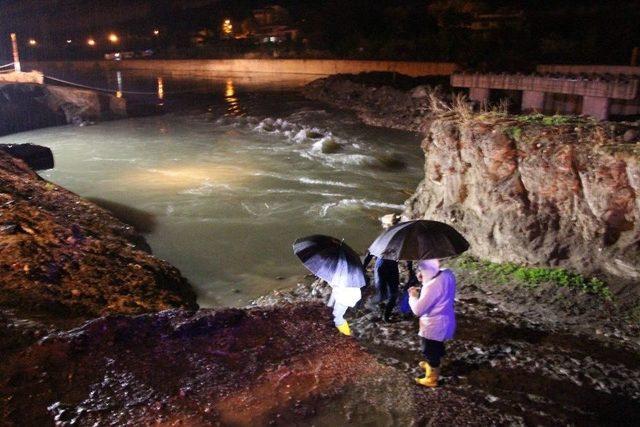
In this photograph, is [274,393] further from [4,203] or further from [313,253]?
[4,203]

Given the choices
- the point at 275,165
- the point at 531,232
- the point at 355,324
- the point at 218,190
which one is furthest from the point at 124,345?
the point at 275,165

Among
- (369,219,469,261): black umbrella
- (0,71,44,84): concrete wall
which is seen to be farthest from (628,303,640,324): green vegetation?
(0,71,44,84): concrete wall

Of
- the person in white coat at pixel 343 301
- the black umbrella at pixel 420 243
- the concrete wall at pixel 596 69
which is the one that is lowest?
the person in white coat at pixel 343 301

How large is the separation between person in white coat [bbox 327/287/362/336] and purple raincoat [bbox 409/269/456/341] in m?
1.12

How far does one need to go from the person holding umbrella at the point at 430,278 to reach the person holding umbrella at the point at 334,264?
34 centimetres

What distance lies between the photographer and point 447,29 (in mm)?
38719

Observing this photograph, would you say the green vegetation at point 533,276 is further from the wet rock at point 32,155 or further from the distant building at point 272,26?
the distant building at point 272,26

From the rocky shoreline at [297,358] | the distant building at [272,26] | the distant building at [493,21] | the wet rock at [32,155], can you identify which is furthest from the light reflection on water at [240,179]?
the distant building at [272,26]

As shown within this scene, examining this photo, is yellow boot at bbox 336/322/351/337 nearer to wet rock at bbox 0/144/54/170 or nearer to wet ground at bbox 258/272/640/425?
wet ground at bbox 258/272/640/425

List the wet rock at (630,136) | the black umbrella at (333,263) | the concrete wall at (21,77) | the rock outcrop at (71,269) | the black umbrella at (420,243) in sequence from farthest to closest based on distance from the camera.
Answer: the concrete wall at (21,77), the rock outcrop at (71,269), the wet rock at (630,136), the black umbrella at (333,263), the black umbrella at (420,243)

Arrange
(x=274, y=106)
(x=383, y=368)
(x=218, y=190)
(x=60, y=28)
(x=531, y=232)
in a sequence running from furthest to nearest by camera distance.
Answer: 1. (x=60, y=28)
2. (x=274, y=106)
3. (x=218, y=190)
4. (x=531, y=232)
5. (x=383, y=368)

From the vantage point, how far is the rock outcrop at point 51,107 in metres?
33.6

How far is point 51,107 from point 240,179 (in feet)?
84.8

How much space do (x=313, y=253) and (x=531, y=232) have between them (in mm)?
4271
